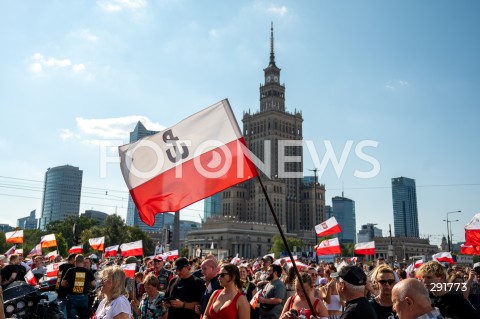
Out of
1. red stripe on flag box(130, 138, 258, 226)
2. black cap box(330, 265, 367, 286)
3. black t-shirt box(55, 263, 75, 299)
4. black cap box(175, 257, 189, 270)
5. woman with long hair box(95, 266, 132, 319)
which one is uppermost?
red stripe on flag box(130, 138, 258, 226)

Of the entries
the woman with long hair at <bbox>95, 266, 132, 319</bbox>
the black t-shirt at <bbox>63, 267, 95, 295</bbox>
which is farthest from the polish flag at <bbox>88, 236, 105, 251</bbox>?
the woman with long hair at <bbox>95, 266, 132, 319</bbox>

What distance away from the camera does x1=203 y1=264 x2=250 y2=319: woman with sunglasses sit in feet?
18.1

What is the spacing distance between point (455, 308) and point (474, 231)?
16.4m

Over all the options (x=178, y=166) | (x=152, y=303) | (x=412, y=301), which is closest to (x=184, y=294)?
(x=152, y=303)

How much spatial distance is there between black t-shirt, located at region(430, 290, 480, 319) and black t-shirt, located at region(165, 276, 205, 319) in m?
3.85

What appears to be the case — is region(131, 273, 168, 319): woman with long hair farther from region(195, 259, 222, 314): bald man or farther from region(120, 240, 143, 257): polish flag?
region(120, 240, 143, 257): polish flag

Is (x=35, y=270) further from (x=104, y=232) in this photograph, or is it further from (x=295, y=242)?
(x=295, y=242)

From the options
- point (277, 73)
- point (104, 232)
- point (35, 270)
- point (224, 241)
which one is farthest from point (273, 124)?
point (35, 270)

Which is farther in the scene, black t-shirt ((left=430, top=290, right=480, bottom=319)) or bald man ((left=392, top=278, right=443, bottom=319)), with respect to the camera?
black t-shirt ((left=430, top=290, right=480, bottom=319))

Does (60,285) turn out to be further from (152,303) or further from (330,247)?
(330,247)

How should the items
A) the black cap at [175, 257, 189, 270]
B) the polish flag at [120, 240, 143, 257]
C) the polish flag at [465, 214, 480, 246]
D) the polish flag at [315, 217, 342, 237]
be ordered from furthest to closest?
the polish flag at [120, 240, 143, 257] < the polish flag at [315, 217, 342, 237] < the polish flag at [465, 214, 480, 246] < the black cap at [175, 257, 189, 270]

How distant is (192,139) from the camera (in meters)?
7.03

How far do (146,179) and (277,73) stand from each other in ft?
473

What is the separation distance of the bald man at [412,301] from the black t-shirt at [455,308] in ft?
3.31
